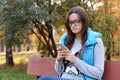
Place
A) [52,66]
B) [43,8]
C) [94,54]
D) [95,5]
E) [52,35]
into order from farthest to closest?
[52,35] < [95,5] < [43,8] < [52,66] < [94,54]

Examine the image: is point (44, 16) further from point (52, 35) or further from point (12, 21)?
point (52, 35)

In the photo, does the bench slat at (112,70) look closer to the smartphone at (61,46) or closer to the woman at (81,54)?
the woman at (81,54)

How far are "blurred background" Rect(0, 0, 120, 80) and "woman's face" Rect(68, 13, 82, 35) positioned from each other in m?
4.22

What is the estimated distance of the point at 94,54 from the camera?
9.26 ft

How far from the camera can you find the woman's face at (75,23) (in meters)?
2.86

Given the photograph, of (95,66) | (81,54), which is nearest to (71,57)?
(81,54)

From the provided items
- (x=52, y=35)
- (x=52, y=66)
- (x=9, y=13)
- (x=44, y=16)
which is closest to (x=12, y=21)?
(x=9, y=13)

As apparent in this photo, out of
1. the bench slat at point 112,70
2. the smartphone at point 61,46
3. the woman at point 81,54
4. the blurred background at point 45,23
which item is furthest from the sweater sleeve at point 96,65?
the blurred background at point 45,23

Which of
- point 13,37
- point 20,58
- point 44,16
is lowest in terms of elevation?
point 20,58

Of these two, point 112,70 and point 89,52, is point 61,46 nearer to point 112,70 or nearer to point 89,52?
point 89,52

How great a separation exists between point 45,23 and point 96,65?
17.9ft

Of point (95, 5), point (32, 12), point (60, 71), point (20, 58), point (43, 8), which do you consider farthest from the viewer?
point (20, 58)

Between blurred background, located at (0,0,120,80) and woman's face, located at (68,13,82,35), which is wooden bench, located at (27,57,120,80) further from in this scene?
blurred background, located at (0,0,120,80)

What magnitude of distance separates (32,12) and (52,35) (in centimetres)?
211
